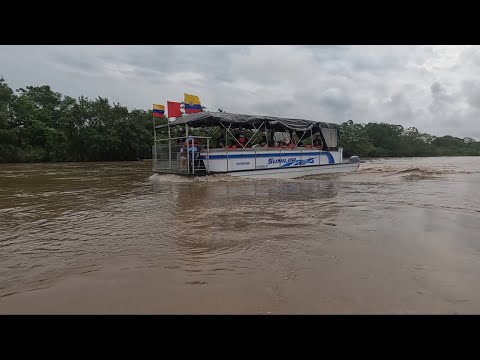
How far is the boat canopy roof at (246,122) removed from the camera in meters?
14.4

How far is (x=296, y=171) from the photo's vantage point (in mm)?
16875

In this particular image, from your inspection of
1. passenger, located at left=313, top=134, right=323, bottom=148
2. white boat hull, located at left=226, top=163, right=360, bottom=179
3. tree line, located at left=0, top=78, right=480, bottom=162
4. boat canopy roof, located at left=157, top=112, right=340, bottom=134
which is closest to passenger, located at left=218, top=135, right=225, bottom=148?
boat canopy roof, located at left=157, top=112, right=340, bottom=134

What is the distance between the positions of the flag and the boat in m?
0.42

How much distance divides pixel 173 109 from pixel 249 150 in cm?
407

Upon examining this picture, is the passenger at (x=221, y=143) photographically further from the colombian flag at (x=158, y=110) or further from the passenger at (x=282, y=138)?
the colombian flag at (x=158, y=110)

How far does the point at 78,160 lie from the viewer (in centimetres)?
4078

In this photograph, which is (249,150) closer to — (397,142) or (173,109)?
(173,109)

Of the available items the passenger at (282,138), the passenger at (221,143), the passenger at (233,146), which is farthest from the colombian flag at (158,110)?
the passenger at (282,138)

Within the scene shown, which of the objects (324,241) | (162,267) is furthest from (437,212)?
(162,267)

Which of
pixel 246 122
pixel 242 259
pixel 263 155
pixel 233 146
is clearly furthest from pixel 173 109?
pixel 242 259

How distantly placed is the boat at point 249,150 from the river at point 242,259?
6.56 m
